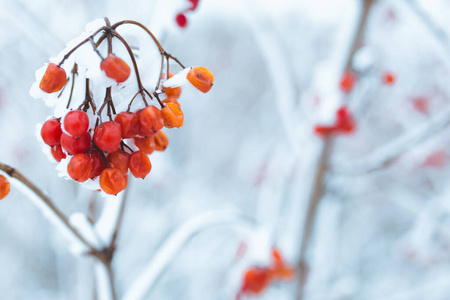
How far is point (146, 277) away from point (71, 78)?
69 cm

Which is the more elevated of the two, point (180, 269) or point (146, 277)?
point (180, 269)

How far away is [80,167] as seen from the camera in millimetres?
521

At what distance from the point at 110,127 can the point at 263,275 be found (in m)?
1.14

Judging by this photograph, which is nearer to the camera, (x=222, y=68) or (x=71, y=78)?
(x=71, y=78)

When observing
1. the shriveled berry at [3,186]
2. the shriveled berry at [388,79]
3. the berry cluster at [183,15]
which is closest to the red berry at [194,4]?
the berry cluster at [183,15]

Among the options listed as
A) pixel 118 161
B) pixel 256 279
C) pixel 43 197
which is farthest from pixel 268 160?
pixel 118 161

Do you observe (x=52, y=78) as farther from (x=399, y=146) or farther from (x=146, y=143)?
(x=399, y=146)

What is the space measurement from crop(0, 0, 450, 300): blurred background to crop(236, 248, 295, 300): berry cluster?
5 centimetres

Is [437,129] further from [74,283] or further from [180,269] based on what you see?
[74,283]

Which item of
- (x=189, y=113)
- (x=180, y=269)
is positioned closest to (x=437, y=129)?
(x=180, y=269)

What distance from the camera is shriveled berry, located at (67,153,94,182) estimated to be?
0.52m

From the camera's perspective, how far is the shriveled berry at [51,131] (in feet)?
1.82

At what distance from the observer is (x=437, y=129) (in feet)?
4.45

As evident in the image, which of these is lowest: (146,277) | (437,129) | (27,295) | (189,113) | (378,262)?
(146,277)
